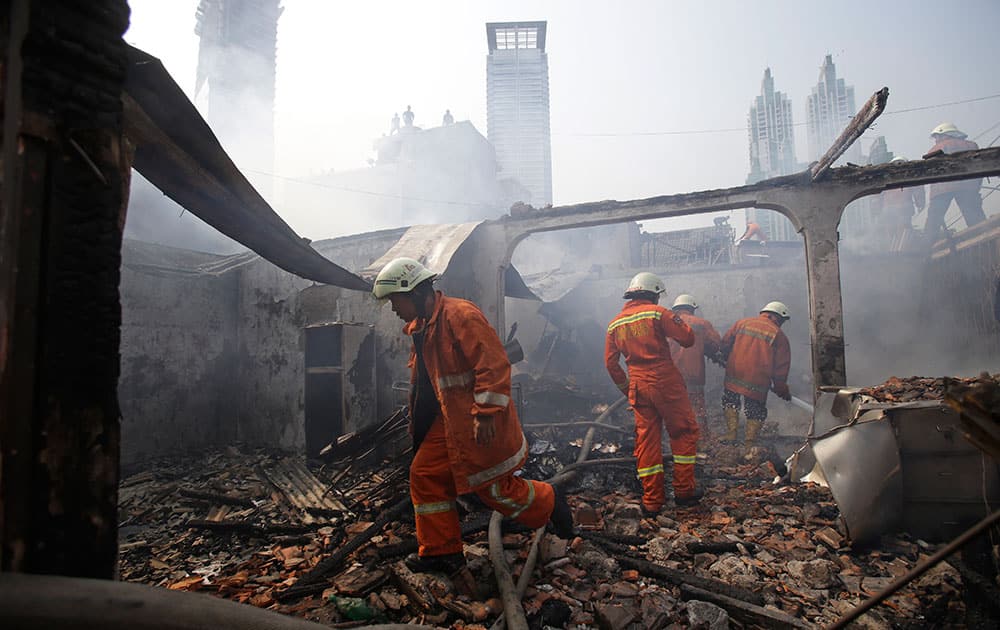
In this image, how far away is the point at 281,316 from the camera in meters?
Result: 8.65

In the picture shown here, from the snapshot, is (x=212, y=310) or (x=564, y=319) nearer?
(x=212, y=310)

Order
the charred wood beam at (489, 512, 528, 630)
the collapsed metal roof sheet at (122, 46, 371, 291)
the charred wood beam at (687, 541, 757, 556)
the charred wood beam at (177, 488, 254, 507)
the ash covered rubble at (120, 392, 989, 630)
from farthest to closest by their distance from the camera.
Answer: the charred wood beam at (177, 488, 254, 507)
the charred wood beam at (687, 541, 757, 556)
the ash covered rubble at (120, 392, 989, 630)
the charred wood beam at (489, 512, 528, 630)
the collapsed metal roof sheet at (122, 46, 371, 291)

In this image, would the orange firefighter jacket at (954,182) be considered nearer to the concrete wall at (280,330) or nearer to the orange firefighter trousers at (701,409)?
the orange firefighter trousers at (701,409)

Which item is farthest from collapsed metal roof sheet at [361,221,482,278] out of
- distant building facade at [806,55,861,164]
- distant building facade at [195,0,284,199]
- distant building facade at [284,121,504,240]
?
distant building facade at [806,55,861,164]

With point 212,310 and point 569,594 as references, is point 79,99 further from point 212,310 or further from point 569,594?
point 212,310

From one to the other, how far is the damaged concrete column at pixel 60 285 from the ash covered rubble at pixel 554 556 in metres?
1.71

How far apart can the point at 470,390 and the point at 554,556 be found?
53.8 inches

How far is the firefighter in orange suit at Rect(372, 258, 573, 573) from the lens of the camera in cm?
306

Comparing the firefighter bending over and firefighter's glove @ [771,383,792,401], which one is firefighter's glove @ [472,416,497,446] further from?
the firefighter bending over

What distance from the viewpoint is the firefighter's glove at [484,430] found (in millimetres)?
3008

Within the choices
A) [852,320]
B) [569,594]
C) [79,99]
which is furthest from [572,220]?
[852,320]

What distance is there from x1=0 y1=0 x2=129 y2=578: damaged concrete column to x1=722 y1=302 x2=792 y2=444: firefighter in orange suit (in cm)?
667

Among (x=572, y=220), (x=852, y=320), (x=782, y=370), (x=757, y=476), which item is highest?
(x=572, y=220)

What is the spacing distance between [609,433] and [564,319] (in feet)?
17.3
